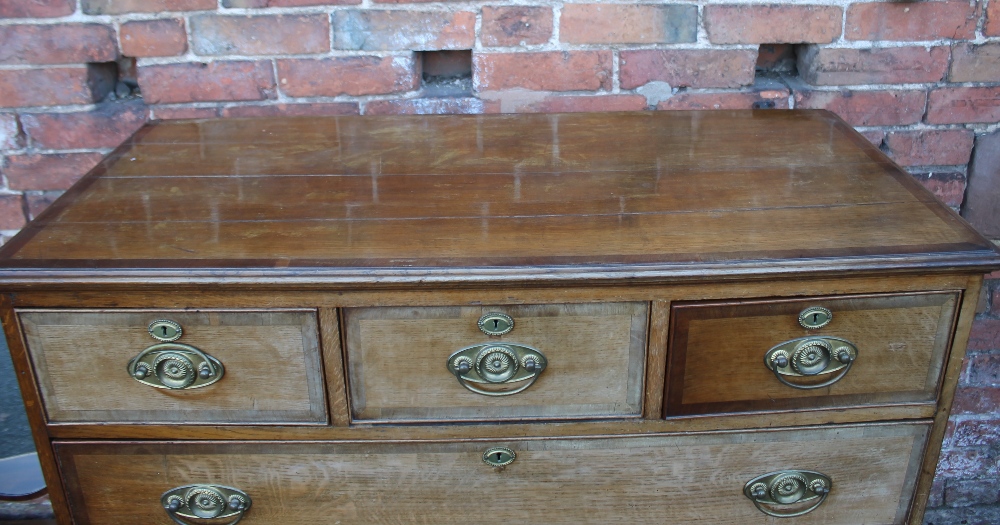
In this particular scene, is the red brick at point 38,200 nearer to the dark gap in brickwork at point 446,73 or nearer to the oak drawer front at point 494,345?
the dark gap in brickwork at point 446,73

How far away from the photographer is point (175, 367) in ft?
3.54

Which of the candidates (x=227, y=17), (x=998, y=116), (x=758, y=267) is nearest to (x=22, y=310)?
(x=227, y=17)

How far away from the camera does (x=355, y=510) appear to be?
1.20m

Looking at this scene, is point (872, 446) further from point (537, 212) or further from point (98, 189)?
point (98, 189)

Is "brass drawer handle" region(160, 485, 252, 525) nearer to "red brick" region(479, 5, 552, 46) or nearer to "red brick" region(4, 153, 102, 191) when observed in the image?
"red brick" region(4, 153, 102, 191)

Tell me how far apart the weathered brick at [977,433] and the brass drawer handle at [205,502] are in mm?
1635

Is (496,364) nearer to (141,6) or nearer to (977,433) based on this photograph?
(141,6)

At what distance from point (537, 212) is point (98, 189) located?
0.64 metres

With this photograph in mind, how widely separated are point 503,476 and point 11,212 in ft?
3.87

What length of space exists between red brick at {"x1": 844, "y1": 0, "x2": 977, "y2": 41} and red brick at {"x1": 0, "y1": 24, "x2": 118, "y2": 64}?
4.62 ft

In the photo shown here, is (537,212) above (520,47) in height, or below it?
below

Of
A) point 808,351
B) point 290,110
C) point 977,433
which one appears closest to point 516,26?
point 290,110

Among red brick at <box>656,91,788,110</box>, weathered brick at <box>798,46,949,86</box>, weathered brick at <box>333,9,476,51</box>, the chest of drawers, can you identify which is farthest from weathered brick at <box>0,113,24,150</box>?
weathered brick at <box>798,46,949,86</box>

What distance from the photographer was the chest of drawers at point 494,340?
3.40ft
